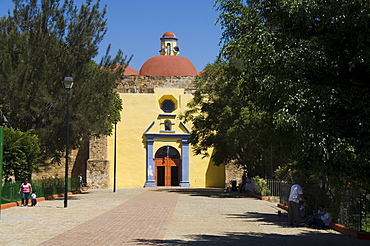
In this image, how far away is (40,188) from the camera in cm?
2791

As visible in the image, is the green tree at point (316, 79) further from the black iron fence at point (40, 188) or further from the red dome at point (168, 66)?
the red dome at point (168, 66)

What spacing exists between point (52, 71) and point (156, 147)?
21212 millimetres

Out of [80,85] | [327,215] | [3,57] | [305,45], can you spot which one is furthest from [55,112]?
[305,45]

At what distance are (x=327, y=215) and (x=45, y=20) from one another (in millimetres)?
19947

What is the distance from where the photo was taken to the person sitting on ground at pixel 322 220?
1438 cm

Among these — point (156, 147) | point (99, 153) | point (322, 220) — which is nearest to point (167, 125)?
point (156, 147)

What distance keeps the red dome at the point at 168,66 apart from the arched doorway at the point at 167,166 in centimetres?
1061

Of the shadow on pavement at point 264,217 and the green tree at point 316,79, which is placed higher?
the green tree at point 316,79

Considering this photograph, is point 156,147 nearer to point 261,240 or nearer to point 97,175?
point 97,175

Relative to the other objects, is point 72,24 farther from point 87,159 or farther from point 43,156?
point 87,159

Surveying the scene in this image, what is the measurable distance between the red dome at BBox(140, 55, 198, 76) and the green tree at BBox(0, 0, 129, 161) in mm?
25282

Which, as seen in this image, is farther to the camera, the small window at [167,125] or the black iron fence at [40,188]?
the small window at [167,125]

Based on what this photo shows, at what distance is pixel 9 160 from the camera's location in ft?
79.4

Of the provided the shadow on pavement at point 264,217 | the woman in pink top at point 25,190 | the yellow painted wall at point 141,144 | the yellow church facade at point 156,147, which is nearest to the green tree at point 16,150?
the woman in pink top at point 25,190
